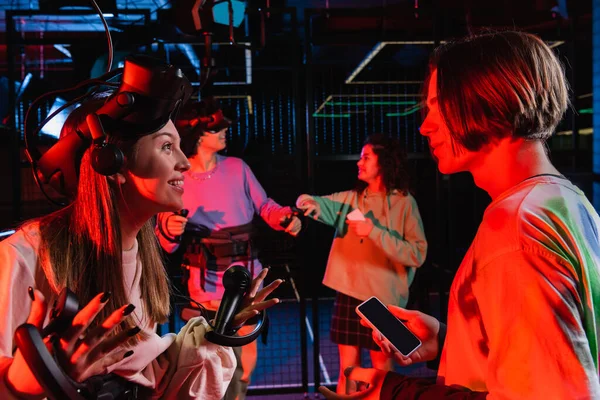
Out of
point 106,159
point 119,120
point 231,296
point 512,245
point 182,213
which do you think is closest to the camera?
point 512,245

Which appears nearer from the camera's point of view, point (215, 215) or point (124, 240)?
point (124, 240)

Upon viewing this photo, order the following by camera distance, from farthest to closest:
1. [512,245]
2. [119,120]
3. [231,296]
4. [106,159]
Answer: [231,296]
[119,120]
[106,159]
[512,245]

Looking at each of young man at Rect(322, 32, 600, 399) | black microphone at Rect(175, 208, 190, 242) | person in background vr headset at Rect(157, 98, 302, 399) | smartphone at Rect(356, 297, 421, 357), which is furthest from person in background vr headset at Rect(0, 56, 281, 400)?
person in background vr headset at Rect(157, 98, 302, 399)

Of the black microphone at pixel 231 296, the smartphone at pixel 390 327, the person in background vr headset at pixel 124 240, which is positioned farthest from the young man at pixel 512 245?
the person in background vr headset at pixel 124 240

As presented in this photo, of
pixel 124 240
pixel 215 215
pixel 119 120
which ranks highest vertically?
pixel 119 120

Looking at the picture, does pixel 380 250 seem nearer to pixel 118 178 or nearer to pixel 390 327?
pixel 390 327

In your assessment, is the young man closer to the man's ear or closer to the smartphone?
the smartphone

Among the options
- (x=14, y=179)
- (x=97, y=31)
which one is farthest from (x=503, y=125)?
(x=97, y=31)

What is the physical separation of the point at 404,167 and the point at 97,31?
273cm

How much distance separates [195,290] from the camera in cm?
367

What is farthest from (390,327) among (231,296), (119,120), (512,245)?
(119,120)

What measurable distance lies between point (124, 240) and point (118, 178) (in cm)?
18

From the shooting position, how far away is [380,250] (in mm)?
3750

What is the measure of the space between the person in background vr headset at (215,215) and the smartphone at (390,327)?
2.16m
